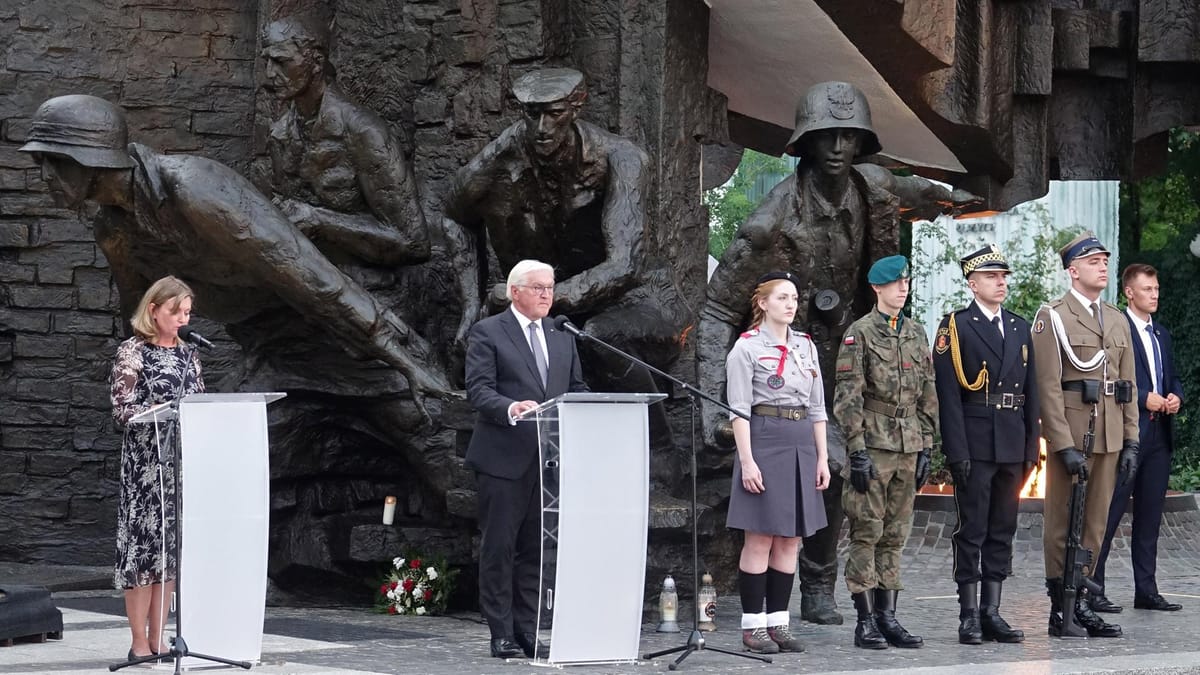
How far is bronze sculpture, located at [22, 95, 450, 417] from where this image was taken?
27.3ft

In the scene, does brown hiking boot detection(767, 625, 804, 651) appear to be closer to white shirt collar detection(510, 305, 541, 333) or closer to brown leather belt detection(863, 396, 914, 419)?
brown leather belt detection(863, 396, 914, 419)

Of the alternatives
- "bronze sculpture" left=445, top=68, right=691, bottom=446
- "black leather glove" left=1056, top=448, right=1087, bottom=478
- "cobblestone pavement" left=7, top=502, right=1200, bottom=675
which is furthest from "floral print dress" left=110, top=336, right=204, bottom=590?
"black leather glove" left=1056, top=448, right=1087, bottom=478

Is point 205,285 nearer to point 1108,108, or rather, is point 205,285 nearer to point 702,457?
point 702,457

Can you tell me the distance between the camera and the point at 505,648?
23.6ft

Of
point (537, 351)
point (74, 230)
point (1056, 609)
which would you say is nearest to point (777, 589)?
point (537, 351)

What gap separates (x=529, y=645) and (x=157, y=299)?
2.07 m

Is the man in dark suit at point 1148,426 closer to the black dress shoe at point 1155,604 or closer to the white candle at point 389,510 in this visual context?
the black dress shoe at point 1155,604

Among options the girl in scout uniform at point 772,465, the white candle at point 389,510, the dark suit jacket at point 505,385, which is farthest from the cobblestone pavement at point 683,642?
the dark suit jacket at point 505,385

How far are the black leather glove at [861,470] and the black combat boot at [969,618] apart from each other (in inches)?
30.3

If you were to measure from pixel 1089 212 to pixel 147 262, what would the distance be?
61.9 feet

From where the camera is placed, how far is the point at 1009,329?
7879 millimetres

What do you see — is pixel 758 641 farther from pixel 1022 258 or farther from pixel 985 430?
pixel 1022 258

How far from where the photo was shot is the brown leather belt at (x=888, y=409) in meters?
7.64

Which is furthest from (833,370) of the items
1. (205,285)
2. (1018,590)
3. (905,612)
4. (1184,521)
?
(1184,521)
